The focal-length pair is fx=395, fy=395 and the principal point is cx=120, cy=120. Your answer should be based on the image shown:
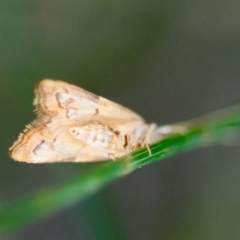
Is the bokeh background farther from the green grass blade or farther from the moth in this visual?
the green grass blade

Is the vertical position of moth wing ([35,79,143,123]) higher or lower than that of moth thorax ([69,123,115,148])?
higher

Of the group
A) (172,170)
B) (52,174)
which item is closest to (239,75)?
(172,170)

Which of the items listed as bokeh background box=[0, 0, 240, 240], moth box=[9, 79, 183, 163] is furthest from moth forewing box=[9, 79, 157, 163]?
bokeh background box=[0, 0, 240, 240]

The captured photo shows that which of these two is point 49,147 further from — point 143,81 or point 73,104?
point 143,81

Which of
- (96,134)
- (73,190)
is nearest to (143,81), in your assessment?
(96,134)

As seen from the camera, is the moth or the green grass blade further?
the moth

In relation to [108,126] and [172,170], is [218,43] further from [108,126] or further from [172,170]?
[108,126]

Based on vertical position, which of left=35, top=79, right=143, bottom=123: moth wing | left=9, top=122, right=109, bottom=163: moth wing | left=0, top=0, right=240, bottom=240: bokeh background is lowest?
left=9, top=122, right=109, bottom=163: moth wing
